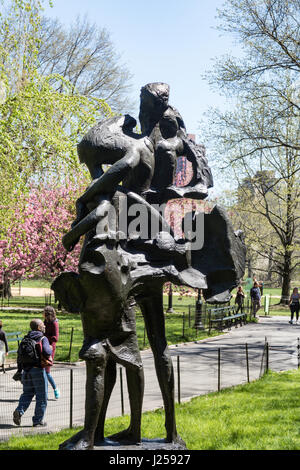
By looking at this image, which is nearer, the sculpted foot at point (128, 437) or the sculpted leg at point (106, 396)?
the sculpted leg at point (106, 396)

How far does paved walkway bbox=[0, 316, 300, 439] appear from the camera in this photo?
9.27 m

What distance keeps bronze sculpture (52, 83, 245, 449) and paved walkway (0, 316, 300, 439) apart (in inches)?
121

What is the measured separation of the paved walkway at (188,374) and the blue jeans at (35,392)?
24 cm

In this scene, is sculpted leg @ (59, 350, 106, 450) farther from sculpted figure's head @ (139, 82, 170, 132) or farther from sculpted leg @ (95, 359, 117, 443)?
sculpted figure's head @ (139, 82, 170, 132)

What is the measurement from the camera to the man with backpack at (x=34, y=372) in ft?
28.4

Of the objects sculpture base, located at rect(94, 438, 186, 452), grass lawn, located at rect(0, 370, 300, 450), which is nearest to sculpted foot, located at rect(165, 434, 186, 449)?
sculpture base, located at rect(94, 438, 186, 452)

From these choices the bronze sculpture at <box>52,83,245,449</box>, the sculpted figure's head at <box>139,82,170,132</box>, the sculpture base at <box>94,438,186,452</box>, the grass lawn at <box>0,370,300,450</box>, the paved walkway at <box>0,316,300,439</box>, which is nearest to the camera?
the bronze sculpture at <box>52,83,245,449</box>

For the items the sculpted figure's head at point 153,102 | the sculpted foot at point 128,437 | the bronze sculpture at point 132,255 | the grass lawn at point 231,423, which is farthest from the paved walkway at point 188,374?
the sculpted figure's head at point 153,102

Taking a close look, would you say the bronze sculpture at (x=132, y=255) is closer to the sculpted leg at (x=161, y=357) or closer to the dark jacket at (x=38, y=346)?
the sculpted leg at (x=161, y=357)

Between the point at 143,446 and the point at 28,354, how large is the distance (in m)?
3.79

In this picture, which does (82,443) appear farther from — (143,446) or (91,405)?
(143,446)

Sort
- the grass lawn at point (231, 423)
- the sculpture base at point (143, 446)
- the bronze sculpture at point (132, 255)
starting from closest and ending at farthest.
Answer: the bronze sculpture at point (132, 255) → the sculpture base at point (143, 446) → the grass lawn at point (231, 423)
